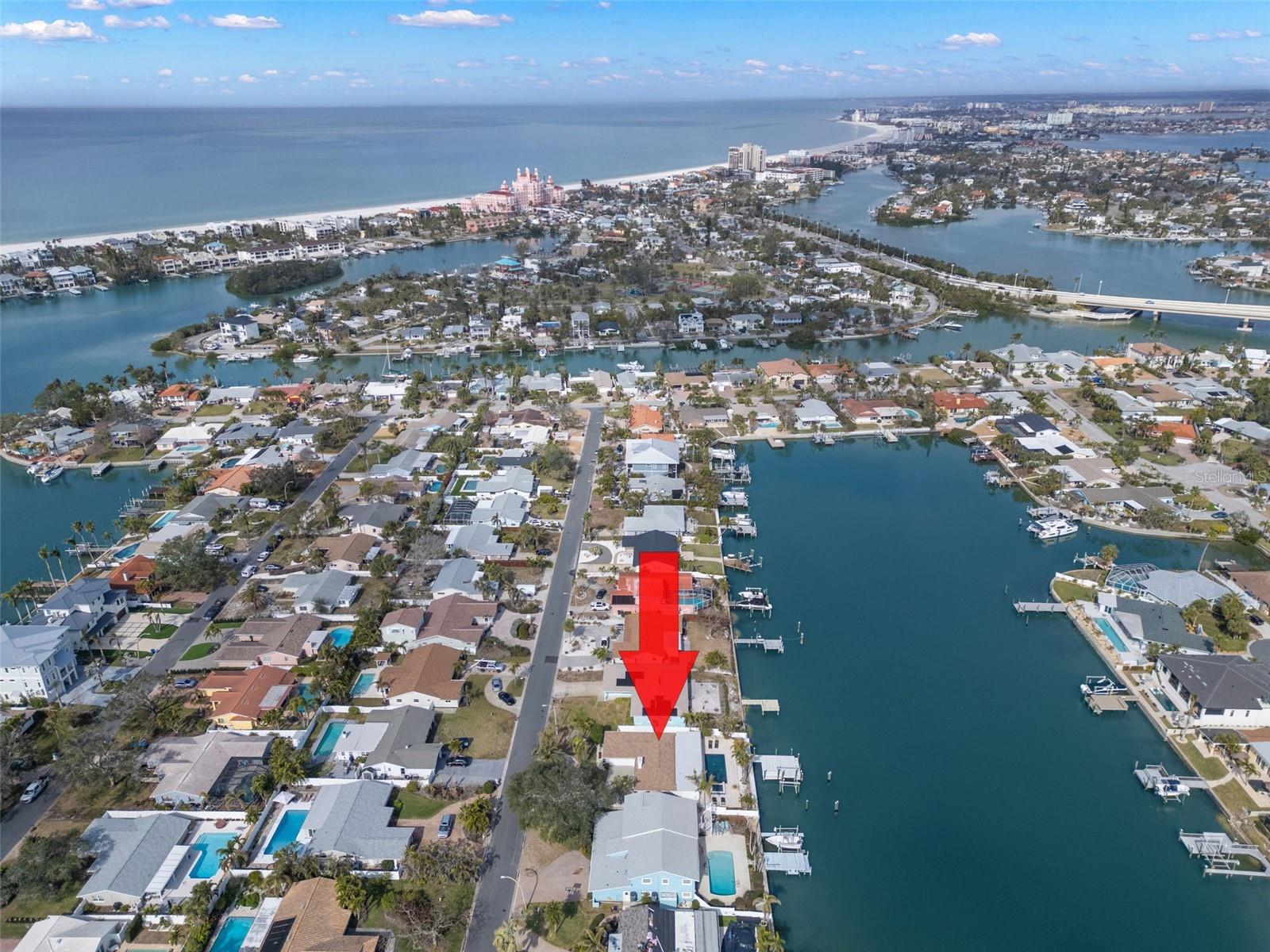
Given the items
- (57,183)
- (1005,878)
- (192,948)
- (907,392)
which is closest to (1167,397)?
(907,392)

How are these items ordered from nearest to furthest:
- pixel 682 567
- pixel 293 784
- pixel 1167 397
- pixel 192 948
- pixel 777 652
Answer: pixel 192 948
pixel 293 784
pixel 777 652
pixel 682 567
pixel 1167 397

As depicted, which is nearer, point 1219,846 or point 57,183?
point 1219,846

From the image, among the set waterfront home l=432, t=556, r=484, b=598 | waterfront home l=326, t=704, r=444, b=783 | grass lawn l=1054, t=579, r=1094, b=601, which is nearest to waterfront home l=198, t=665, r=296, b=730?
waterfront home l=326, t=704, r=444, b=783

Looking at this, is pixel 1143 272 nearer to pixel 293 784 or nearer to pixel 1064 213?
pixel 1064 213

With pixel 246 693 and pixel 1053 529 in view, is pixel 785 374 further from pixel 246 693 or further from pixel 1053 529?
pixel 246 693

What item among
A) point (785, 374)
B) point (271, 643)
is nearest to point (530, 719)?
point (271, 643)

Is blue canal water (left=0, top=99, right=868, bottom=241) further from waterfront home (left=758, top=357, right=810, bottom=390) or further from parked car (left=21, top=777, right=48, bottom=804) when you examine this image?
parked car (left=21, top=777, right=48, bottom=804)
